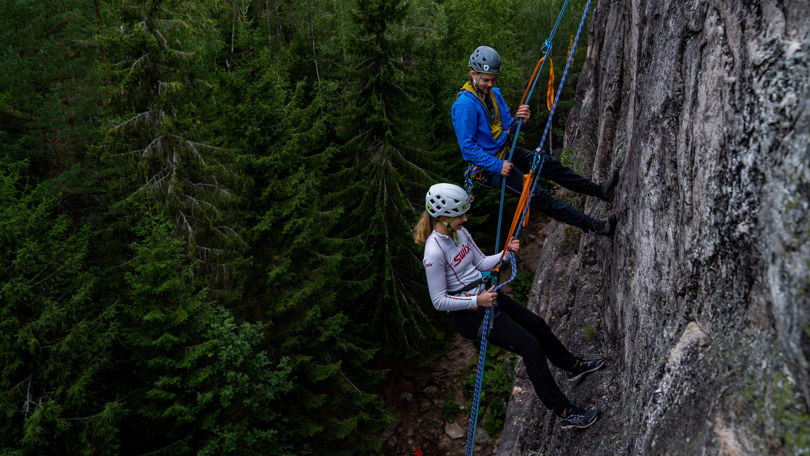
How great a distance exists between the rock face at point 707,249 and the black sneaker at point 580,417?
0.41 ft

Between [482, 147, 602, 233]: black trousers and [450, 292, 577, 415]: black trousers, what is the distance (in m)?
1.16

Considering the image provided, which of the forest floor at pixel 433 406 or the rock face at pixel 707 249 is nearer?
the rock face at pixel 707 249

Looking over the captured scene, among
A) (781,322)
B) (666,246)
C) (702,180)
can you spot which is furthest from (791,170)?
(666,246)

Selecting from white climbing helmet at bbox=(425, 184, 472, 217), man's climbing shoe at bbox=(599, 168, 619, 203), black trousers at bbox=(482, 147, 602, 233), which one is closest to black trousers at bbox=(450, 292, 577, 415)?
white climbing helmet at bbox=(425, 184, 472, 217)

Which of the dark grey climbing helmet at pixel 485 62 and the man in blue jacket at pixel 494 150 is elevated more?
the dark grey climbing helmet at pixel 485 62

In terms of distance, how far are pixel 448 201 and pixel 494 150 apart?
5.86 ft

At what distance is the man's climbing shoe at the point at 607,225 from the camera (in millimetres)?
5715

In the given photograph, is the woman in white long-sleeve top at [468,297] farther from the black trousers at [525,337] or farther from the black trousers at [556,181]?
the black trousers at [556,181]

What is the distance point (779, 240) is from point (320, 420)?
13.5 metres

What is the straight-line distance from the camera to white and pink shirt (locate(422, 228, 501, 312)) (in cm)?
491

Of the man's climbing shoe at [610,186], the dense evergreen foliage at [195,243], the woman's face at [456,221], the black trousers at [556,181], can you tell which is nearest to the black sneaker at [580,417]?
the black trousers at [556,181]

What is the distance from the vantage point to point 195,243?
13.5m

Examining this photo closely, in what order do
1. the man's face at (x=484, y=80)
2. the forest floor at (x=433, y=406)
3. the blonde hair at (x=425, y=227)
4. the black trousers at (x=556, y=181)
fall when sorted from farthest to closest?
the forest floor at (x=433, y=406), the man's face at (x=484, y=80), the black trousers at (x=556, y=181), the blonde hair at (x=425, y=227)

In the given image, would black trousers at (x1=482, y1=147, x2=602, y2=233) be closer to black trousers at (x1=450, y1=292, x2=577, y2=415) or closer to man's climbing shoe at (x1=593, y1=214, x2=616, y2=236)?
man's climbing shoe at (x1=593, y1=214, x2=616, y2=236)
